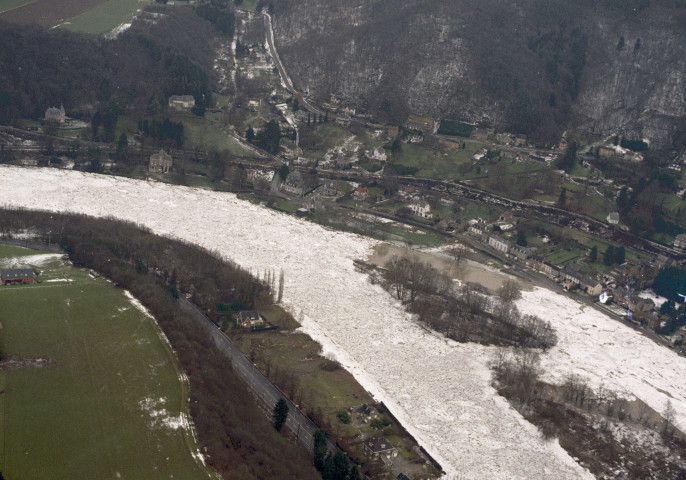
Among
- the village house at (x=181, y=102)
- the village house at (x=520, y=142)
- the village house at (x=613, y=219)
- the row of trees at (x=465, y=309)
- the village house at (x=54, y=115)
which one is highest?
the village house at (x=520, y=142)

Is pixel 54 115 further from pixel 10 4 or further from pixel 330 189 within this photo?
pixel 330 189

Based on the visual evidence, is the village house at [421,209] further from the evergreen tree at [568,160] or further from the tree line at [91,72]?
the tree line at [91,72]

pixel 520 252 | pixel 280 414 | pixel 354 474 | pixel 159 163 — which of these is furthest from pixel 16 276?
pixel 520 252

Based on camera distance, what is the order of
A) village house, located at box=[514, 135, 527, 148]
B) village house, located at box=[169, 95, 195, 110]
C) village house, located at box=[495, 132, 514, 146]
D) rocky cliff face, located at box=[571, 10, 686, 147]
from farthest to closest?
rocky cliff face, located at box=[571, 10, 686, 147]
village house, located at box=[169, 95, 195, 110]
village house, located at box=[495, 132, 514, 146]
village house, located at box=[514, 135, 527, 148]

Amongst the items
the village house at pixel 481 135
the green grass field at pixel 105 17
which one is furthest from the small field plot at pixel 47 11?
the village house at pixel 481 135

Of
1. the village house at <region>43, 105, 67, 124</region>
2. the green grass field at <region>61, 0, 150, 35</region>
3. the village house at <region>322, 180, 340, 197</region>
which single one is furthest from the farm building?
the green grass field at <region>61, 0, 150, 35</region>

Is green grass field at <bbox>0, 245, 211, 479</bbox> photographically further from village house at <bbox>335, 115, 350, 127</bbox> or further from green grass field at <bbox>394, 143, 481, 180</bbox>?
village house at <bbox>335, 115, 350, 127</bbox>
